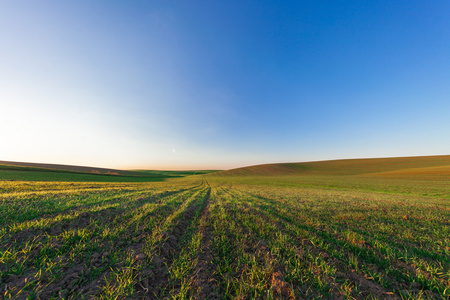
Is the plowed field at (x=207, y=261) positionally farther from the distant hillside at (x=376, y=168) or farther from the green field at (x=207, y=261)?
the distant hillside at (x=376, y=168)

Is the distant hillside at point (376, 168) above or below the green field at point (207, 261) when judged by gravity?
below

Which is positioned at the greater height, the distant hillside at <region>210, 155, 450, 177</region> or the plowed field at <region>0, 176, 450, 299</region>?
the plowed field at <region>0, 176, 450, 299</region>

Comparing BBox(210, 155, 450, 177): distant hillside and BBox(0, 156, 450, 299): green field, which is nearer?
BBox(0, 156, 450, 299): green field

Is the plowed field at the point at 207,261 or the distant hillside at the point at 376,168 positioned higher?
the plowed field at the point at 207,261

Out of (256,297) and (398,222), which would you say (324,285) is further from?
(398,222)

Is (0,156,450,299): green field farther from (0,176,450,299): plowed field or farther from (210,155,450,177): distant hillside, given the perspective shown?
(210,155,450,177): distant hillside

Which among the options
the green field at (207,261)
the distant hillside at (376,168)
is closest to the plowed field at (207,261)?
the green field at (207,261)

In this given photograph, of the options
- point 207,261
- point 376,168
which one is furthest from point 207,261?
point 376,168

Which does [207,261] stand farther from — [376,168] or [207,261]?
[376,168]

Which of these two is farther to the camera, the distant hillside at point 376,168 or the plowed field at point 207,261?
the distant hillside at point 376,168

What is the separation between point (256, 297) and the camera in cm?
296

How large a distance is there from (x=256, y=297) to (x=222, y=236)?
283 centimetres

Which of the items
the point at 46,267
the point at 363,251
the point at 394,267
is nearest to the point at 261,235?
the point at 363,251

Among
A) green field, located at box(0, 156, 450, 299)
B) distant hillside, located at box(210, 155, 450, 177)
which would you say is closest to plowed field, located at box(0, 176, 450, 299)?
green field, located at box(0, 156, 450, 299)
